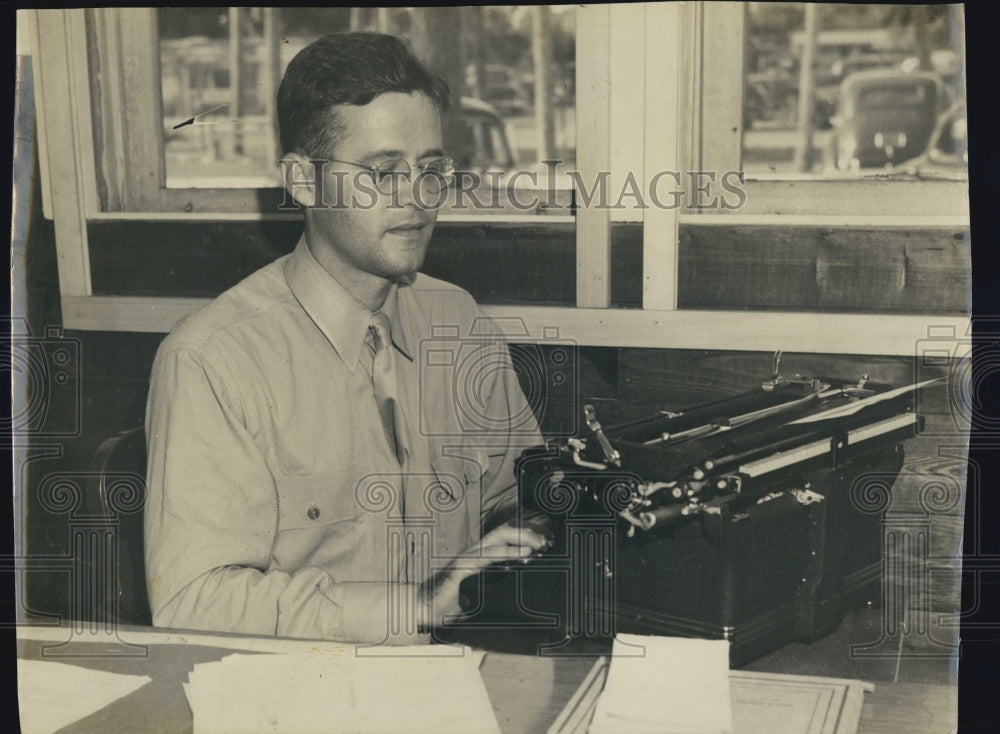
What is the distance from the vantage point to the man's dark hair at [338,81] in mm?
2023

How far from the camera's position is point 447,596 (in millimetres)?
2135

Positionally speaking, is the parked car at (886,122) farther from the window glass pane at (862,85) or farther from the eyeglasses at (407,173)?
the eyeglasses at (407,173)

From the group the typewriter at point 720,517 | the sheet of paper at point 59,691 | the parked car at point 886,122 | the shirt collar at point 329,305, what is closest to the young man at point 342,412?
the shirt collar at point 329,305

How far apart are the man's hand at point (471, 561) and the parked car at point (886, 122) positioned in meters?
1.02

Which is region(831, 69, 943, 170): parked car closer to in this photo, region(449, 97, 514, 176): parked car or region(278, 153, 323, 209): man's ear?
region(449, 97, 514, 176): parked car

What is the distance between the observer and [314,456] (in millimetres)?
2076

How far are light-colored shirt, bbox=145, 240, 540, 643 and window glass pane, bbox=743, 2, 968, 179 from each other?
2.50 feet

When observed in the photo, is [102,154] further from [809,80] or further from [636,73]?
[809,80]

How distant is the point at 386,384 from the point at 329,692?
2.22 feet

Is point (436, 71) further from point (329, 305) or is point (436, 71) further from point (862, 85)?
point (862, 85)

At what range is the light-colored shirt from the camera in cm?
204

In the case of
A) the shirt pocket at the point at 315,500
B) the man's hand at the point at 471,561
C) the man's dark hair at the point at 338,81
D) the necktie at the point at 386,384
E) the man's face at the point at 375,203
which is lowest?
the man's hand at the point at 471,561

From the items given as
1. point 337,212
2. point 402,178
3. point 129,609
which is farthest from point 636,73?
point 129,609

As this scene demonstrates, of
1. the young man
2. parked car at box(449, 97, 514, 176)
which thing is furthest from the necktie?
parked car at box(449, 97, 514, 176)
